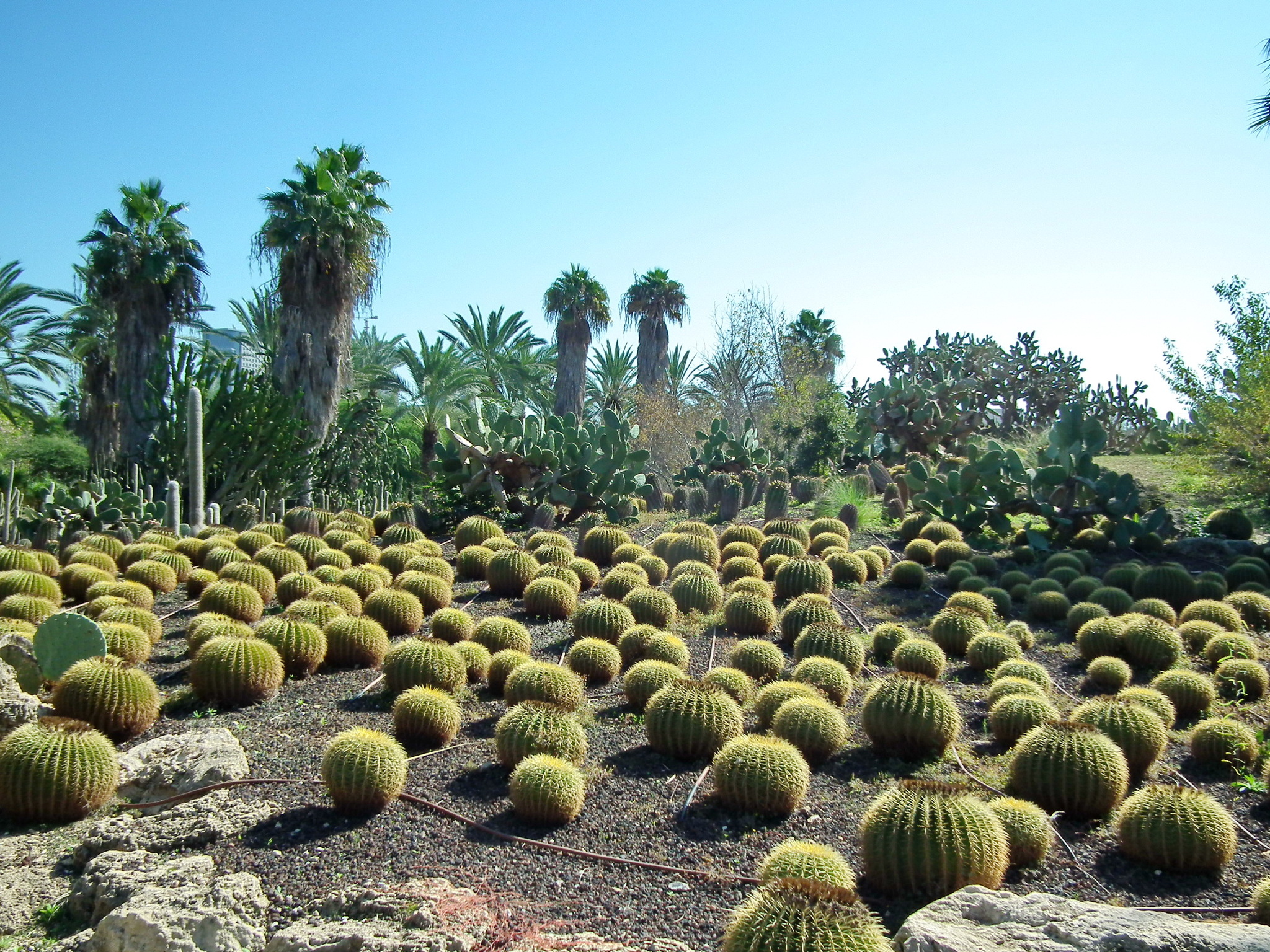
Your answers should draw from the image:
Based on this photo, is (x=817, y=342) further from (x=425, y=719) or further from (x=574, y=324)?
(x=425, y=719)

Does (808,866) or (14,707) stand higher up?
(14,707)

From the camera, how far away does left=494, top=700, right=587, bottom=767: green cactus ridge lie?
6.57 meters

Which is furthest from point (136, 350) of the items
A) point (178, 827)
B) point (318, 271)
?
point (178, 827)

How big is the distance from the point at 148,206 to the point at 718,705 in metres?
23.5

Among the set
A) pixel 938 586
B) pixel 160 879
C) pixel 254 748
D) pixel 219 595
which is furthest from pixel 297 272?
pixel 160 879

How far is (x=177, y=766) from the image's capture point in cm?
664

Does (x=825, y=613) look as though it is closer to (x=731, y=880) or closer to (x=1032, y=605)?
(x=1032, y=605)

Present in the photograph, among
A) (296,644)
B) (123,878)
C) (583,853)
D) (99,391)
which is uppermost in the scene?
(99,391)

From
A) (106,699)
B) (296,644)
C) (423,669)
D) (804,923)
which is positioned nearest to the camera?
(804,923)

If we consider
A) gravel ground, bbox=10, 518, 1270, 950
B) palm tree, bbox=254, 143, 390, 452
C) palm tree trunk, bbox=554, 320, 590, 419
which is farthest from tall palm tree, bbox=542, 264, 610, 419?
gravel ground, bbox=10, 518, 1270, 950

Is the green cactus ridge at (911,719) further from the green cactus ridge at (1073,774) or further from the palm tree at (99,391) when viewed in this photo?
the palm tree at (99,391)

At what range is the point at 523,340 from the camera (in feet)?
130

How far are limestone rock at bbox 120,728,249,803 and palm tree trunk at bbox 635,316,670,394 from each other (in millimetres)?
32270

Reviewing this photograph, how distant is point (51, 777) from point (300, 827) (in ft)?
5.36
